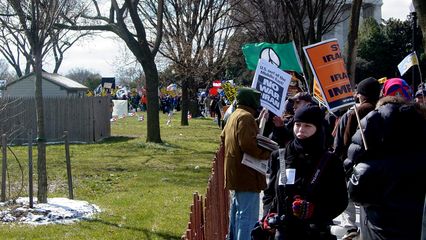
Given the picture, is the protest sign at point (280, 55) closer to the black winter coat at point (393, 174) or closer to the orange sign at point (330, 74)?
the orange sign at point (330, 74)

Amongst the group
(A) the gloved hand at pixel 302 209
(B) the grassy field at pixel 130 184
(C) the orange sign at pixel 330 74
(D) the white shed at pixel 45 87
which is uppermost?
(D) the white shed at pixel 45 87

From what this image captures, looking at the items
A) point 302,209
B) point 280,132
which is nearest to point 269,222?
point 302,209

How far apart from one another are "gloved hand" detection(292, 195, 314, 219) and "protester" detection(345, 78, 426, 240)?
0.55 meters

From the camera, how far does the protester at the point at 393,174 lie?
407 cm

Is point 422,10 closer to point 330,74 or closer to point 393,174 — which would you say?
point 330,74

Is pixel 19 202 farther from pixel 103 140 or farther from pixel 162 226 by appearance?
pixel 103 140

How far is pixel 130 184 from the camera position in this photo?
13219 mm

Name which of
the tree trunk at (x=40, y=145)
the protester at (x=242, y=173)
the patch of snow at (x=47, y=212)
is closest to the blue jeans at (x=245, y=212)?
the protester at (x=242, y=173)

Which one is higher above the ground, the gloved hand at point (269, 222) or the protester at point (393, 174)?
the protester at point (393, 174)

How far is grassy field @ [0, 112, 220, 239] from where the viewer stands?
344 inches

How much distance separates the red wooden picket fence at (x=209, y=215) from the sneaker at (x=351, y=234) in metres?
1.36

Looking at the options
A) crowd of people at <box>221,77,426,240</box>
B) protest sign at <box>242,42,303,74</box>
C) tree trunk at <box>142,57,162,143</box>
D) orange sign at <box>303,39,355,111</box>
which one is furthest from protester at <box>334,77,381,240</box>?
tree trunk at <box>142,57,162,143</box>

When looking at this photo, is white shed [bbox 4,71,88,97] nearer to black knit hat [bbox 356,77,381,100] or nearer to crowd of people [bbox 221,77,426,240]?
black knit hat [bbox 356,77,381,100]

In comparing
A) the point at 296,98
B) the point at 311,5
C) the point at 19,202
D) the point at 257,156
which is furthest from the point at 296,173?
the point at 311,5
